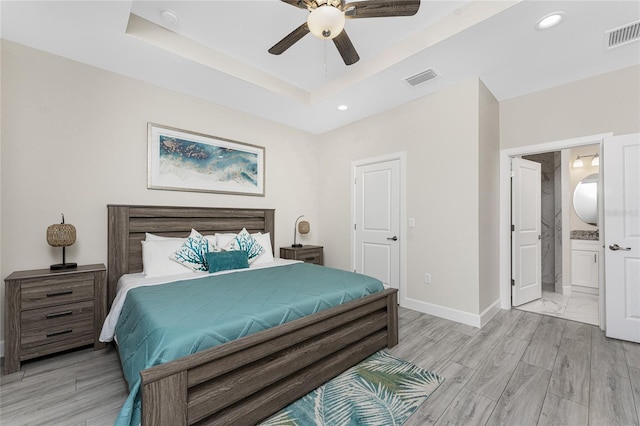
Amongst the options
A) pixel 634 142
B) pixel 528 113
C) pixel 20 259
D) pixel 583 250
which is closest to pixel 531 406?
pixel 634 142

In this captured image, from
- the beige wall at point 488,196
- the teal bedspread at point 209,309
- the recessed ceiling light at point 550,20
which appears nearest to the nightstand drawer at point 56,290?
the teal bedspread at point 209,309

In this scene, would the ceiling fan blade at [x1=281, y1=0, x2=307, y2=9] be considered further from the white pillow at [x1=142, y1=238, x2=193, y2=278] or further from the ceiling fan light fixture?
the white pillow at [x1=142, y1=238, x2=193, y2=278]

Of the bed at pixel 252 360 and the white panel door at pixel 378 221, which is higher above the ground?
the white panel door at pixel 378 221

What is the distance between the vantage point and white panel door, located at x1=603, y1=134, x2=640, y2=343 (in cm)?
266

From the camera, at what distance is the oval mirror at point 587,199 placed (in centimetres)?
427

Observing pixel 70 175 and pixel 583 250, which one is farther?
pixel 583 250

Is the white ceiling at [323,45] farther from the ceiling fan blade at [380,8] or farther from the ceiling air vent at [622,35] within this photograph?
the ceiling fan blade at [380,8]

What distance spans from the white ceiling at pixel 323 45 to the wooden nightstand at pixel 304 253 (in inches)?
86.3

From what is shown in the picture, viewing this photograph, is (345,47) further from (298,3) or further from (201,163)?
(201,163)

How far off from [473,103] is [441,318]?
2.52m

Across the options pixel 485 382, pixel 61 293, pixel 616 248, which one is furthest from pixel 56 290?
pixel 616 248

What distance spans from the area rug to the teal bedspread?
54 centimetres

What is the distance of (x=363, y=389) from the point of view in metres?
1.91

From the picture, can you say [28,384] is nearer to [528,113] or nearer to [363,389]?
[363,389]
